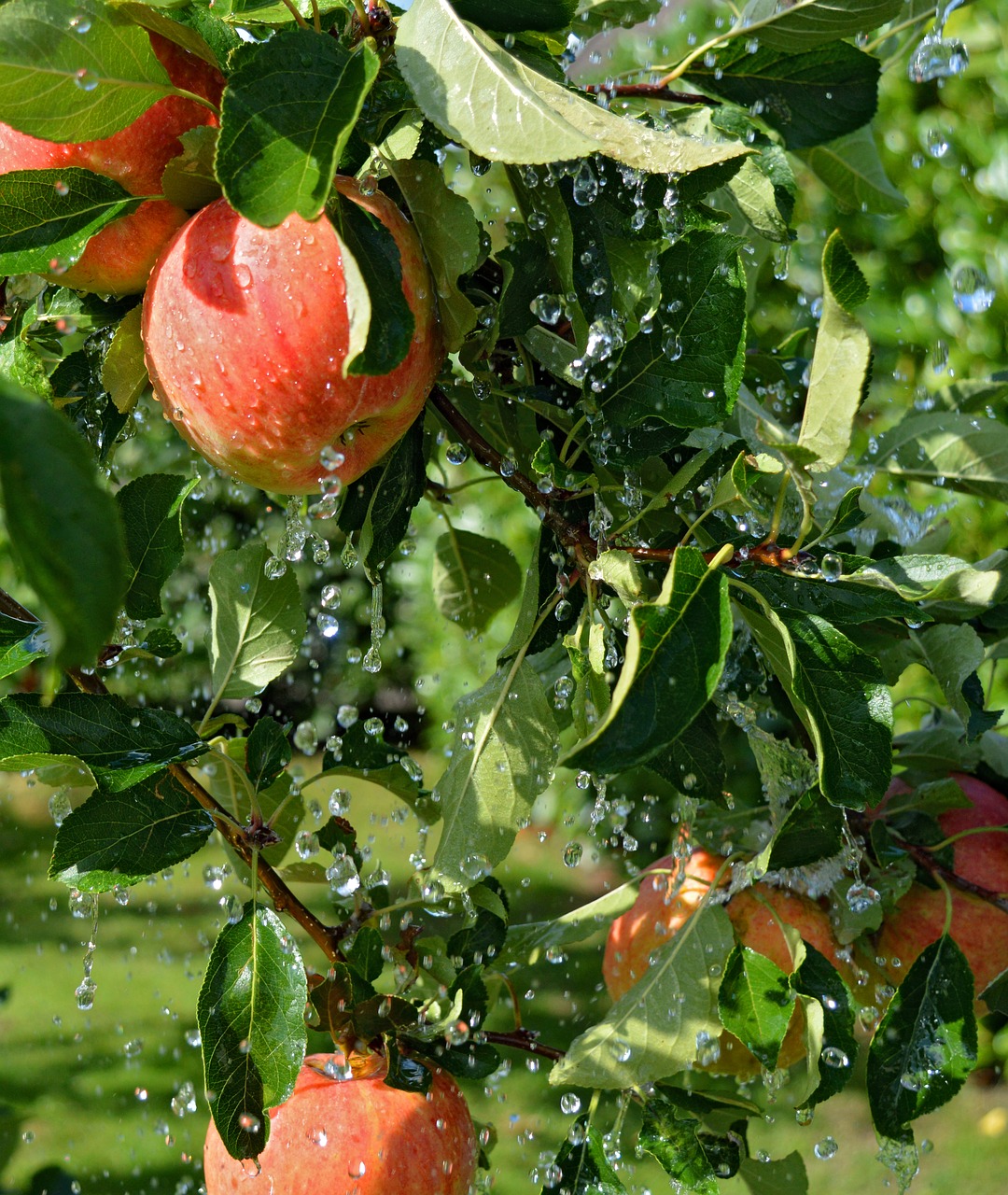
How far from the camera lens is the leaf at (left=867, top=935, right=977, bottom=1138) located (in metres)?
0.87

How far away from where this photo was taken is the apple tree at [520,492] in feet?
2.02

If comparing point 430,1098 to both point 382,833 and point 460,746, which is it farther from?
point 382,833

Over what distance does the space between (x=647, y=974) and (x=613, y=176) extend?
0.60m

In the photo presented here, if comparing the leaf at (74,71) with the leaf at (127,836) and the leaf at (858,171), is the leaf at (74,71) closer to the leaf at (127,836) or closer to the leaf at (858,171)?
the leaf at (127,836)

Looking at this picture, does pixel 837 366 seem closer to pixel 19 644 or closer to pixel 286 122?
pixel 286 122

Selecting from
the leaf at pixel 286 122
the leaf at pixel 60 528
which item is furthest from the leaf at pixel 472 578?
the leaf at pixel 60 528

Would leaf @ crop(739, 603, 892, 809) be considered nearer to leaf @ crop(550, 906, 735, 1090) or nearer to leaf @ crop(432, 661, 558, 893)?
leaf @ crop(432, 661, 558, 893)

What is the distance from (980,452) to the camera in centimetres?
110

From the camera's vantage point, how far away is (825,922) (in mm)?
1045

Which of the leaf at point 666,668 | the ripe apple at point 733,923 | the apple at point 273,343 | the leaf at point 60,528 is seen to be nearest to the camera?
the leaf at point 60,528

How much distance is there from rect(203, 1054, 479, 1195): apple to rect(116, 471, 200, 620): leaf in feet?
1.27

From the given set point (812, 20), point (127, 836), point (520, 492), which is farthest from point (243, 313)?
point (812, 20)

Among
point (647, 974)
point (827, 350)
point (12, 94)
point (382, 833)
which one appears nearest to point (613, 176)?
point (827, 350)

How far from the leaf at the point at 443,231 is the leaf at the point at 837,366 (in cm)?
21
